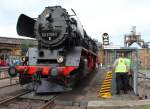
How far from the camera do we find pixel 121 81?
1545cm

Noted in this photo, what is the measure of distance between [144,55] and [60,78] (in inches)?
1673

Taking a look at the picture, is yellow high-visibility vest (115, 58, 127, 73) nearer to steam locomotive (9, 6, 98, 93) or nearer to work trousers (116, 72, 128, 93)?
work trousers (116, 72, 128, 93)

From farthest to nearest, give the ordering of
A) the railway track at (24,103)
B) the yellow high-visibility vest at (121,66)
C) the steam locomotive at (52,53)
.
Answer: the yellow high-visibility vest at (121,66), the steam locomotive at (52,53), the railway track at (24,103)

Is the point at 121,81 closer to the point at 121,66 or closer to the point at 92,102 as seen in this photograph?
the point at 121,66

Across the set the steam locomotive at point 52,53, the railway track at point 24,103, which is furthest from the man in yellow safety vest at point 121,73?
the railway track at point 24,103

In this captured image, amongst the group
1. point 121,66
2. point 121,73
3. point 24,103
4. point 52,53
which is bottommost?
point 24,103

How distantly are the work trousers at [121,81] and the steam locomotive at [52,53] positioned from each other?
164cm

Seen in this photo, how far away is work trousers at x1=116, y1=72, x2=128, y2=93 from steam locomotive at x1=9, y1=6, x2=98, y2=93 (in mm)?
1643

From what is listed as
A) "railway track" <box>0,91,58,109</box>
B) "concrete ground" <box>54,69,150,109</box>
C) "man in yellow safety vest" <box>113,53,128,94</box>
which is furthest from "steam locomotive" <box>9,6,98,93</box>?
"man in yellow safety vest" <box>113,53,128,94</box>

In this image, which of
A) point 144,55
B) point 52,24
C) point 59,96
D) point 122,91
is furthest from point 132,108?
point 144,55

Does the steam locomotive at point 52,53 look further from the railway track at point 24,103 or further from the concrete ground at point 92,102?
the railway track at point 24,103

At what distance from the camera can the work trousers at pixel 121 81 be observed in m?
15.2

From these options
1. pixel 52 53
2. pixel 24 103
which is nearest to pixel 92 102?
pixel 24 103

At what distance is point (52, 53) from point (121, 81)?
3.26 m
